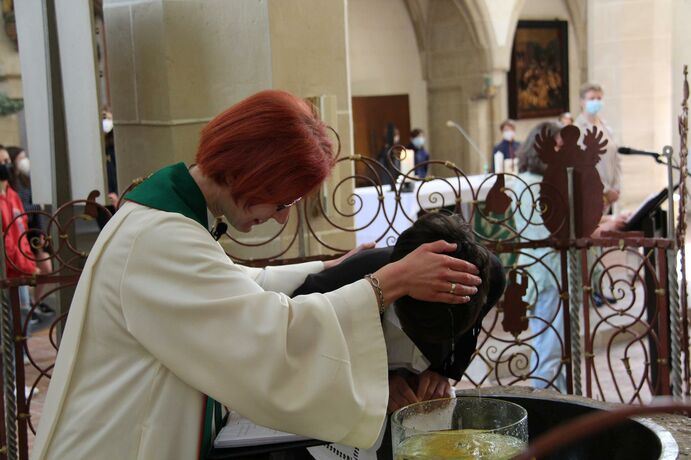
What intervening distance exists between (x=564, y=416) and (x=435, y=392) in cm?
37

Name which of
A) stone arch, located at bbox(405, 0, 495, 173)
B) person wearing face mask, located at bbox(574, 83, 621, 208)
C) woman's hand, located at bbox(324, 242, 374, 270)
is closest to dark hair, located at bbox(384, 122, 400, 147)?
stone arch, located at bbox(405, 0, 495, 173)

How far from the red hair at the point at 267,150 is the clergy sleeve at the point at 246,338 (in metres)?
0.16

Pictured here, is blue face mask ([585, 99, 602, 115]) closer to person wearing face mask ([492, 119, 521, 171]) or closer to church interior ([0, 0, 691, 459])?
church interior ([0, 0, 691, 459])

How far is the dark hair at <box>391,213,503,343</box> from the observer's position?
1900 mm

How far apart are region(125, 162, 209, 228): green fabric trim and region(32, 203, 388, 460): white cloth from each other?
1.7 inches

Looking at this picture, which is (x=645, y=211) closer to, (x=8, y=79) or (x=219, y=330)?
(x=219, y=330)

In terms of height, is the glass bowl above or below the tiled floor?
above

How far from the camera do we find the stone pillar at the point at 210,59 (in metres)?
4.39

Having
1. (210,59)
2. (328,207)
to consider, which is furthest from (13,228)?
(328,207)

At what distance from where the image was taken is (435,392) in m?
2.10

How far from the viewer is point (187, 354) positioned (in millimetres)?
1792

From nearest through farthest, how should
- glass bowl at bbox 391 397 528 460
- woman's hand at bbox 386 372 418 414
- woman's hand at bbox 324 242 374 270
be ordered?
glass bowl at bbox 391 397 528 460 → woman's hand at bbox 386 372 418 414 → woman's hand at bbox 324 242 374 270

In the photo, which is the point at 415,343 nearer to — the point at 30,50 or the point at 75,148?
the point at 75,148

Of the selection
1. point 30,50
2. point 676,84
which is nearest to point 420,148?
point 676,84
